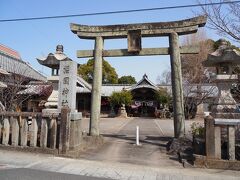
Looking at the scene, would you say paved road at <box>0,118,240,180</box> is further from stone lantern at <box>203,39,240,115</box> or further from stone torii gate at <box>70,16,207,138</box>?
stone lantern at <box>203,39,240,115</box>

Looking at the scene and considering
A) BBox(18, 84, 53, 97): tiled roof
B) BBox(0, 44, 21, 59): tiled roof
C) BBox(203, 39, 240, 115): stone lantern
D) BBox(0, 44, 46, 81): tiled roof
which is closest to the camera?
BBox(203, 39, 240, 115): stone lantern

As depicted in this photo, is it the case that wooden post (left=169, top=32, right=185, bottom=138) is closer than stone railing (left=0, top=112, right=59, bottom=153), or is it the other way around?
stone railing (left=0, top=112, right=59, bottom=153)

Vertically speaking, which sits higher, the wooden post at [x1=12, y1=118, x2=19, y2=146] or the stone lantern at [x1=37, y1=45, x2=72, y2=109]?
the stone lantern at [x1=37, y1=45, x2=72, y2=109]

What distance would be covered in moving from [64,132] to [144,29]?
5.88 m

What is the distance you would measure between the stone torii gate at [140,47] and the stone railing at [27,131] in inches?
117

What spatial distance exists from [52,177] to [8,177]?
3.25ft

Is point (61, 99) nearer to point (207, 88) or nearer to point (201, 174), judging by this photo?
point (201, 174)

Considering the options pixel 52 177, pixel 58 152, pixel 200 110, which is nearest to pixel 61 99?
pixel 58 152

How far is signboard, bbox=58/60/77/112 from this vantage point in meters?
10.7

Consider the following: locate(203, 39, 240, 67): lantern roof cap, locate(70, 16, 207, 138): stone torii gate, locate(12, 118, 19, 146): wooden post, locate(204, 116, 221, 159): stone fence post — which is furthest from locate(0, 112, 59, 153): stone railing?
locate(203, 39, 240, 67): lantern roof cap

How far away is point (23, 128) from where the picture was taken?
9.80 metres

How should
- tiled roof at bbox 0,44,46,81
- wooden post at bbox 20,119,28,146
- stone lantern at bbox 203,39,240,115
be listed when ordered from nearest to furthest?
wooden post at bbox 20,119,28,146 < stone lantern at bbox 203,39,240,115 < tiled roof at bbox 0,44,46,81

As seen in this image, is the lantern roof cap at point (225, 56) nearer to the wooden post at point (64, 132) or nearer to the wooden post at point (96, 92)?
the wooden post at point (96, 92)

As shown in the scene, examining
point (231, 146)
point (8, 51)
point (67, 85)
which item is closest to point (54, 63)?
point (67, 85)
